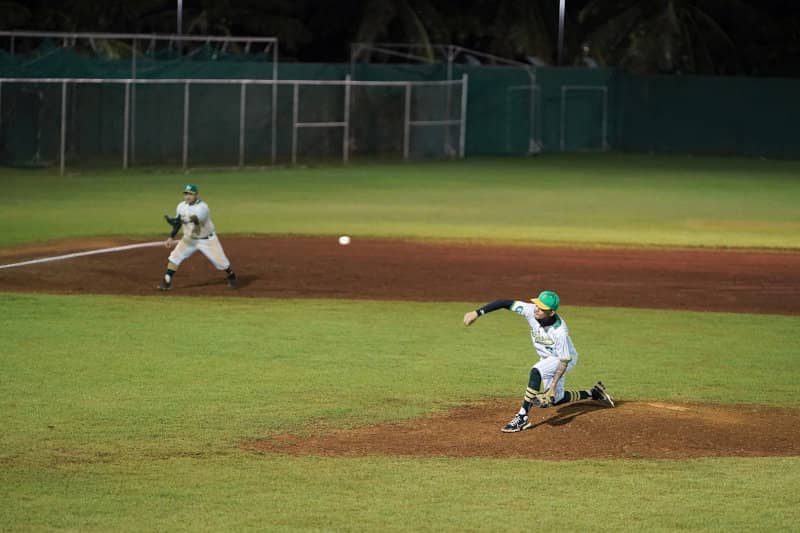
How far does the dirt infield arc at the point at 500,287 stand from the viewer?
36.5 ft

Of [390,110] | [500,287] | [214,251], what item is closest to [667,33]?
[390,110]

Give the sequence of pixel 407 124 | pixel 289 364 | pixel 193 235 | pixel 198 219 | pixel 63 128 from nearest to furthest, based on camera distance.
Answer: pixel 289 364, pixel 198 219, pixel 193 235, pixel 63 128, pixel 407 124

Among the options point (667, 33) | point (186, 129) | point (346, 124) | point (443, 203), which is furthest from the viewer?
point (667, 33)

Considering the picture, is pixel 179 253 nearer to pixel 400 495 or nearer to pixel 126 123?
pixel 400 495

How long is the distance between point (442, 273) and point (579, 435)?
10189mm

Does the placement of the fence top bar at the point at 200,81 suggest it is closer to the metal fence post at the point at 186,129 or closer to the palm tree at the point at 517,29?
the metal fence post at the point at 186,129

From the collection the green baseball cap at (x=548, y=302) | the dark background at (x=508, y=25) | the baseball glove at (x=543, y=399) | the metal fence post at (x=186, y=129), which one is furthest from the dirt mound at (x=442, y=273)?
the dark background at (x=508, y=25)

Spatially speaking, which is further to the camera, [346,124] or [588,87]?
[588,87]

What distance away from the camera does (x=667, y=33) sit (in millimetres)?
55406

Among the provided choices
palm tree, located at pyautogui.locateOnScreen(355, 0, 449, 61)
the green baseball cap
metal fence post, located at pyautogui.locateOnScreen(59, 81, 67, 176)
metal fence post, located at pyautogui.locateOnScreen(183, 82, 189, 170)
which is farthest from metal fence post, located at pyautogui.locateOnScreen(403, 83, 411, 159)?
the green baseball cap

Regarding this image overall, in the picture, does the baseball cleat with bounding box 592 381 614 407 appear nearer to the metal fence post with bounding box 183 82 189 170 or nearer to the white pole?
the metal fence post with bounding box 183 82 189 170

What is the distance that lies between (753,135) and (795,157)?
1.93m

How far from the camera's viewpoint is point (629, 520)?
884cm

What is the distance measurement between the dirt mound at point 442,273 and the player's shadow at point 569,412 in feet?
21.6
